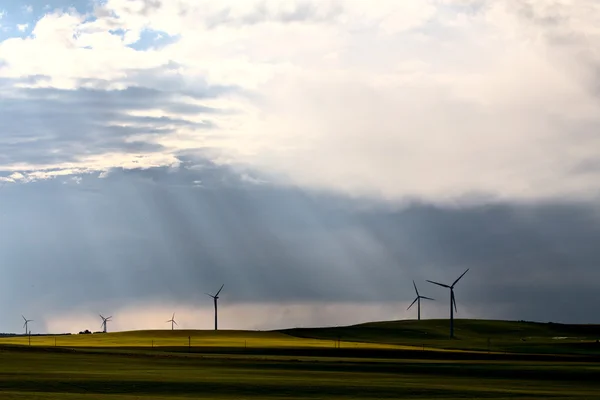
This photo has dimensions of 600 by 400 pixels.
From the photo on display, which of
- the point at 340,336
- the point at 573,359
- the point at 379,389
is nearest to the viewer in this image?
the point at 379,389

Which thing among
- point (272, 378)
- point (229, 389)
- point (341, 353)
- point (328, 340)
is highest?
point (328, 340)

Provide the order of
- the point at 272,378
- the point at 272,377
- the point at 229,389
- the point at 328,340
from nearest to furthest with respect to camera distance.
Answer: the point at 229,389, the point at 272,378, the point at 272,377, the point at 328,340

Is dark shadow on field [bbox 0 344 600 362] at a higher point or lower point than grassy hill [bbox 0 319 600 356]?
lower

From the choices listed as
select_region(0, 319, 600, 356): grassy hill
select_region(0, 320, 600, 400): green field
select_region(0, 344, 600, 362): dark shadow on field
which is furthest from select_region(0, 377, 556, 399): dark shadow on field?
select_region(0, 319, 600, 356): grassy hill

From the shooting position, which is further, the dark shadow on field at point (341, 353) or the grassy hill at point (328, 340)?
the grassy hill at point (328, 340)

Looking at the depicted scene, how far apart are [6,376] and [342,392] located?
2283cm

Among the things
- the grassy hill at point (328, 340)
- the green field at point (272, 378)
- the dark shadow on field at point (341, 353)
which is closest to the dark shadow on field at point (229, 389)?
the green field at point (272, 378)

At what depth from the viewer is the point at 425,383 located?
66.8 meters

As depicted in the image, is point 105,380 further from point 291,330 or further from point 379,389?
point 291,330

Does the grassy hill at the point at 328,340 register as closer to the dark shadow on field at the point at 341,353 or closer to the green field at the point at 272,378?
the dark shadow on field at the point at 341,353

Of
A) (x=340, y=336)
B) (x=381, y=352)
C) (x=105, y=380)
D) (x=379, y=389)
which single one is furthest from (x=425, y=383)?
(x=340, y=336)

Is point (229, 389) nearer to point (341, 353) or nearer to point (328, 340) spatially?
point (341, 353)

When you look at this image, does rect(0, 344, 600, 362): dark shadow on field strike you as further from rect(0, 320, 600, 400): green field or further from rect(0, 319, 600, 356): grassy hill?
rect(0, 319, 600, 356): grassy hill

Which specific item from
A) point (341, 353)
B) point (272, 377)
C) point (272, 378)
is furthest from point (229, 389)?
point (341, 353)
